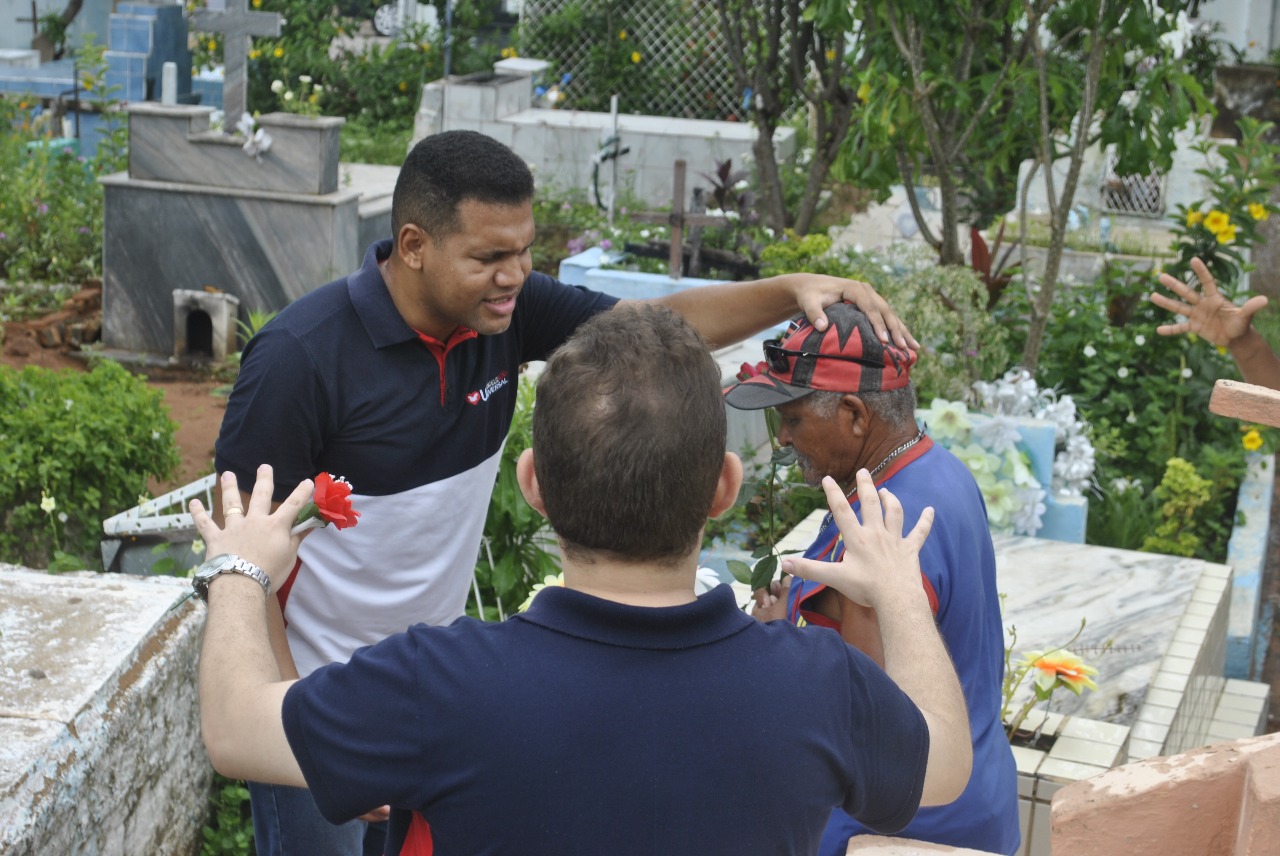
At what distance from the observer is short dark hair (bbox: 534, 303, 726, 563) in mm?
1327

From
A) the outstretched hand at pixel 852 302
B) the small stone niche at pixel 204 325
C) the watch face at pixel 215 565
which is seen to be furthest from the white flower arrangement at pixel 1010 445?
the small stone niche at pixel 204 325

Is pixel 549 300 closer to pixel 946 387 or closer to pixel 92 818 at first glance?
pixel 92 818

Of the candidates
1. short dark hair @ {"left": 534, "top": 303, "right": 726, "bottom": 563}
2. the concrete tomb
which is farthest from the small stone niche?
short dark hair @ {"left": 534, "top": 303, "right": 726, "bottom": 563}

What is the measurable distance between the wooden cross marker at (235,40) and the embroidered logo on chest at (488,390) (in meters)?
6.09

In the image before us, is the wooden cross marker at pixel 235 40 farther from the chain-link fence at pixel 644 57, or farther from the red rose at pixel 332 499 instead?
the chain-link fence at pixel 644 57

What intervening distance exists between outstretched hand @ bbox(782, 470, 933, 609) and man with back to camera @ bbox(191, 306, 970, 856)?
0.14m

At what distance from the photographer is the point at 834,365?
2.21 m

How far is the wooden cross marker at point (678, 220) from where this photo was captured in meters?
8.05

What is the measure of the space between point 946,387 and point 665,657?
462 cm

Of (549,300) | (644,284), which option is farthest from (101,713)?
(644,284)

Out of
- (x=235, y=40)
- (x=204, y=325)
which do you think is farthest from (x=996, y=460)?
(x=235, y=40)

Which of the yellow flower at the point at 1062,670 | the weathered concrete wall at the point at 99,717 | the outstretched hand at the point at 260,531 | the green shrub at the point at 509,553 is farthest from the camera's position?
the green shrub at the point at 509,553

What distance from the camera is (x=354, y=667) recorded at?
4.32ft

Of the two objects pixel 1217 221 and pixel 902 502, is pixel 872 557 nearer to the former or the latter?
pixel 902 502
